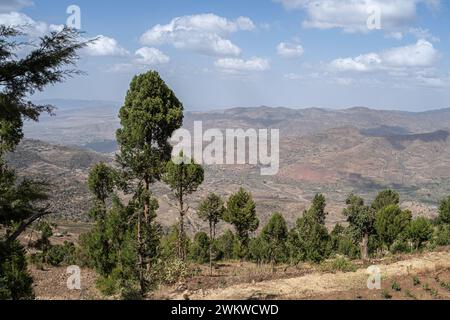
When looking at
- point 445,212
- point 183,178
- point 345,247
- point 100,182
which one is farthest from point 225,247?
point 183,178

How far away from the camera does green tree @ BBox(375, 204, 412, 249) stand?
180 ft

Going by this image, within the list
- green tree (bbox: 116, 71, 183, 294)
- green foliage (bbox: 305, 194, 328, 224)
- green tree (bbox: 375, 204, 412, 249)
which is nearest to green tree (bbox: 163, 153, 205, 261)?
green tree (bbox: 116, 71, 183, 294)

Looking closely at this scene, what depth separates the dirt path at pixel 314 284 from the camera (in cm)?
1686

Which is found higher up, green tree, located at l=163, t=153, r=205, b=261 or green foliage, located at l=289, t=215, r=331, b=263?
green tree, located at l=163, t=153, r=205, b=261

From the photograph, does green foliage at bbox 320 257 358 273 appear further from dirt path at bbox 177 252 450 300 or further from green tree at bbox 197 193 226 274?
green tree at bbox 197 193 226 274

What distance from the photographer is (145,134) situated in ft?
74.0

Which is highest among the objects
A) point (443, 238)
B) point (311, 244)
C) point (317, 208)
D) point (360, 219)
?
point (360, 219)

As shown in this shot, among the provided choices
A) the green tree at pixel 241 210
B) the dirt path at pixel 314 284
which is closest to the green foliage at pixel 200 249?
the green tree at pixel 241 210

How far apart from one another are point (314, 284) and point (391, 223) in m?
41.2

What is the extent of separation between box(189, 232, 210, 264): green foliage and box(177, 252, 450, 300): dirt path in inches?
1813

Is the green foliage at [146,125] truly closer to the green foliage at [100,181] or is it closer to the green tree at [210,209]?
the green foliage at [100,181]

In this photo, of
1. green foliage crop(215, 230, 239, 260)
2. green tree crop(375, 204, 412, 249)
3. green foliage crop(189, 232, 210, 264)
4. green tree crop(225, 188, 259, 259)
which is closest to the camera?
green tree crop(375, 204, 412, 249)

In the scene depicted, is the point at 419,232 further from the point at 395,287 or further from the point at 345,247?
the point at 395,287
